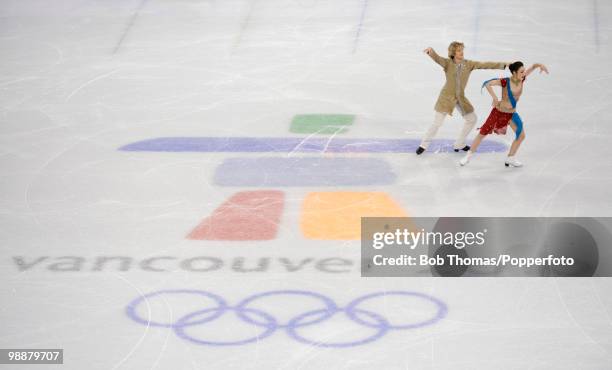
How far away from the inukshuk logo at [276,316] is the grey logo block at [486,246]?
586 millimetres

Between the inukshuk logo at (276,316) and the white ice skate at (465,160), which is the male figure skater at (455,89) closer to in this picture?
the white ice skate at (465,160)

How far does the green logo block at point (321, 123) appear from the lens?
39.7 feet

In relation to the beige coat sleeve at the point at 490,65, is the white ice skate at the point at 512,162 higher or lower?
lower

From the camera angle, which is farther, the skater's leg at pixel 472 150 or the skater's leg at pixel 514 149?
the skater's leg at pixel 472 150

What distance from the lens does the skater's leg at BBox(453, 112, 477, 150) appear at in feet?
36.1

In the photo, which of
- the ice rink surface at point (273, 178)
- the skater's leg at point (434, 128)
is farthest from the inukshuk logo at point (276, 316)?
the skater's leg at point (434, 128)

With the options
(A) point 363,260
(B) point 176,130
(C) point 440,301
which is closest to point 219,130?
(B) point 176,130

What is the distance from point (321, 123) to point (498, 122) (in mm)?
2710

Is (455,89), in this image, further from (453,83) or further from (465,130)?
(465,130)

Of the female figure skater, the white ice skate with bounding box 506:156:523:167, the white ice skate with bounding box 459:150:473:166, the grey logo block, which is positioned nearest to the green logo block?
the white ice skate with bounding box 459:150:473:166

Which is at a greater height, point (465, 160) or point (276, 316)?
point (465, 160)

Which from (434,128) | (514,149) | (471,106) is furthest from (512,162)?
(434,128)

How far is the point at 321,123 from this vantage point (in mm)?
12344

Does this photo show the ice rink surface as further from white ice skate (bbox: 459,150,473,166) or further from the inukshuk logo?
white ice skate (bbox: 459,150,473,166)
